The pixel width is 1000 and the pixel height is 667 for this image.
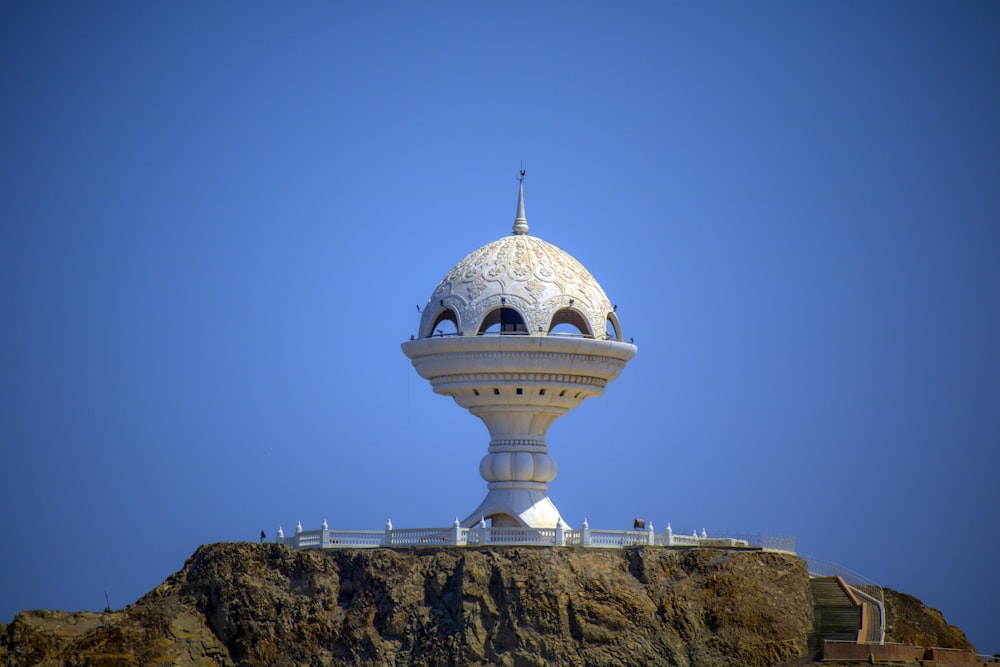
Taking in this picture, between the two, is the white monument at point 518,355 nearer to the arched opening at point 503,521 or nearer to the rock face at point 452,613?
the arched opening at point 503,521

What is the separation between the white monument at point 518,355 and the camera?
6297 centimetres

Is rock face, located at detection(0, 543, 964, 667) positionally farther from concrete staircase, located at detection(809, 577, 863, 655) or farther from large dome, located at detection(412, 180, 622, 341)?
large dome, located at detection(412, 180, 622, 341)

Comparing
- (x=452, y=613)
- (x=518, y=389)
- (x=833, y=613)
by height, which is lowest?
(x=452, y=613)

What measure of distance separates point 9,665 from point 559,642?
1499cm

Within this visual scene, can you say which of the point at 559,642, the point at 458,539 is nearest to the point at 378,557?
the point at 458,539

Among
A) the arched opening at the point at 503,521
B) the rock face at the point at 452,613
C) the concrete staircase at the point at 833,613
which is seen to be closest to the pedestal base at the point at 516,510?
the arched opening at the point at 503,521

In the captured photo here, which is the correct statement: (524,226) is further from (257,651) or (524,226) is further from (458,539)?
(257,651)

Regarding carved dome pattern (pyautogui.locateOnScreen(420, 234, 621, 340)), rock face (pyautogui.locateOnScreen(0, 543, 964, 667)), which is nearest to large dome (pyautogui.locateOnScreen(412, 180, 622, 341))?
carved dome pattern (pyautogui.locateOnScreen(420, 234, 621, 340))

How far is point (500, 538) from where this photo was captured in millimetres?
60438

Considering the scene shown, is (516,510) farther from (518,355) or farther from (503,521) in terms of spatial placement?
(518,355)

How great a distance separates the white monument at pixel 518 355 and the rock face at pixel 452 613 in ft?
14.2

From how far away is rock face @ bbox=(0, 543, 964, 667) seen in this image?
5803 centimetres

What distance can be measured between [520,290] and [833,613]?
40.9 feet

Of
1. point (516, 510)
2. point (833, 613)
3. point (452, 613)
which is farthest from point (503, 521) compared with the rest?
point (833, 613)
